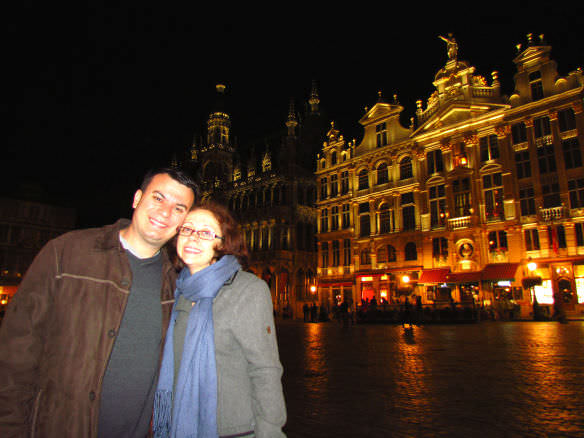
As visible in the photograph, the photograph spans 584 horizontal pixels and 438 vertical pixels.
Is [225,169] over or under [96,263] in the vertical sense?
over

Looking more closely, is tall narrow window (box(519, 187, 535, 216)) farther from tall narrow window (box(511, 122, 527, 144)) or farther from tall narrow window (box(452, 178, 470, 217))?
tall narrow window (box(511, 122, 527, 144))

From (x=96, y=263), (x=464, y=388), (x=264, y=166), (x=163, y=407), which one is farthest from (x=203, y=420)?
(x=264, y=166)

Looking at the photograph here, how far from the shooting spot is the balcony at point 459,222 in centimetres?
A: 2770

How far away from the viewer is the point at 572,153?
82.2 ft

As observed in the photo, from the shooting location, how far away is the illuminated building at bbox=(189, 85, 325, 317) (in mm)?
40562

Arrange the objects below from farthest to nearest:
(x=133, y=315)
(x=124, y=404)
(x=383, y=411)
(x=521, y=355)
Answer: (x=521, y=355) → (x=383, y=411) → (x=133, y=315) → (x=124, y=404)

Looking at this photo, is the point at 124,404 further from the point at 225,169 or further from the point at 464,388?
the point at 225,169

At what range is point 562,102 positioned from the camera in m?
25.6

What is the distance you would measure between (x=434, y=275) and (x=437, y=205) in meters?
5.93

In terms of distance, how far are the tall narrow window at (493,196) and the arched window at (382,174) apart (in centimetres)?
863

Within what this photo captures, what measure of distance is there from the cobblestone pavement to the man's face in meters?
3.30

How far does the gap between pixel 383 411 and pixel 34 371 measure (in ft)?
15.2

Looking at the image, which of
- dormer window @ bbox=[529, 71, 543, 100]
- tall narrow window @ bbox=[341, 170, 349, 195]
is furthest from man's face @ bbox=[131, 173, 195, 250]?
tall narrow window @ bbox=[341, 170, 349, 195]

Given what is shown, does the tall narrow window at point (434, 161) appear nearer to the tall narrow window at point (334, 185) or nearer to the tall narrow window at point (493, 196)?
the tall narrow window at point (493, 196)
